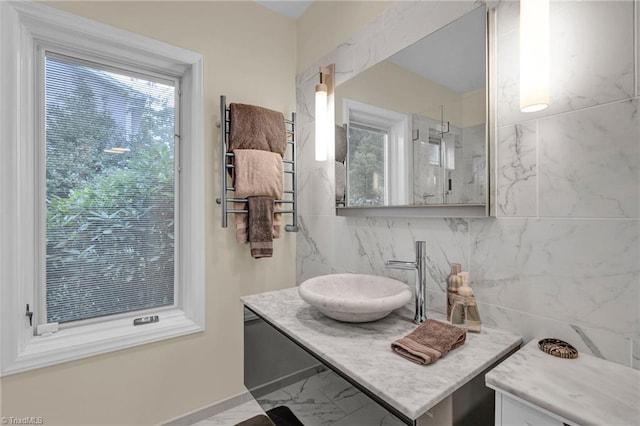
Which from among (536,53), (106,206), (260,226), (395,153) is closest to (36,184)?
(106,206)

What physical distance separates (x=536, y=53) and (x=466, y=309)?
800mm

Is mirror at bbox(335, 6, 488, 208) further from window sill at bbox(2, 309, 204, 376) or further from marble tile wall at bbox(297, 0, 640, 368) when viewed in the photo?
window sill at bbox(2, 309, 204, 376)

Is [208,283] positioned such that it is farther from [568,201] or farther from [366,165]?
[568,201]

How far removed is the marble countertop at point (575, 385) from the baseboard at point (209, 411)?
1.59 metres

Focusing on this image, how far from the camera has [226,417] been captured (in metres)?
1.69

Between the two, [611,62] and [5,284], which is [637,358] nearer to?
[611,62]

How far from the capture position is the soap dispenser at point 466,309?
3.28 ft

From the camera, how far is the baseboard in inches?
63.6

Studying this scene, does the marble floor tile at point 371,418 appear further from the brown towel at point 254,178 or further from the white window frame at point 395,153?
the brown towel at point 254,178

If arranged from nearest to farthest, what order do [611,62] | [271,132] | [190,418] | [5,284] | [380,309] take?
1. [611,62]
2. [380,309]
3. [5,284]
4. [190,418]
5. [271,132]

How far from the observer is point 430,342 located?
0.88 m

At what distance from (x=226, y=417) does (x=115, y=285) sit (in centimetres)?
97

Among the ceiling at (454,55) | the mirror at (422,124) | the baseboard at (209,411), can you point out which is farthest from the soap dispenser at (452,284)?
the baseboard at (209,411)

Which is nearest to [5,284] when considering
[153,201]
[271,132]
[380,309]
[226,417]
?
[153,201]
